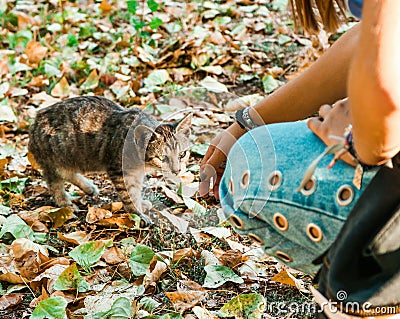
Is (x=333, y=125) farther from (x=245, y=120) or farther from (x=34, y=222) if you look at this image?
(x=34, y=222)

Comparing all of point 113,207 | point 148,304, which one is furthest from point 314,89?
point 113,207

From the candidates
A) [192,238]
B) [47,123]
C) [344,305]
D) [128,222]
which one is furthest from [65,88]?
[344,305]

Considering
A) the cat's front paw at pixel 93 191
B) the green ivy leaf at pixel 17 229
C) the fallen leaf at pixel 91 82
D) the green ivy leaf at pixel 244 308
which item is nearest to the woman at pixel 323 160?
the green ivy leaf at pixel 244 308

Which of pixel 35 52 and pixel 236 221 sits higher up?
pixel 236 221

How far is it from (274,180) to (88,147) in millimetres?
1545

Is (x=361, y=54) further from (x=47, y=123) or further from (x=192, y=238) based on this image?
(x=47, y=123)

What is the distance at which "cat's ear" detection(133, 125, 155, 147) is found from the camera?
235cm

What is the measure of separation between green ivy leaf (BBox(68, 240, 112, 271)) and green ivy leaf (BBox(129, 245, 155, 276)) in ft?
0.35

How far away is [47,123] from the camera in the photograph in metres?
2.63

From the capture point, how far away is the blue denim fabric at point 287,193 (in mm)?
1132

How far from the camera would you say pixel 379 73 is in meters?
0.95

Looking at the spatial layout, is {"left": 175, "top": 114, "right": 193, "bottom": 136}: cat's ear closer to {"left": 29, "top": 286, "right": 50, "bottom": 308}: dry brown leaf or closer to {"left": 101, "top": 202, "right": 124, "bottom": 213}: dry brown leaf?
{"left": 101, "top": 202, "right": 124, "bottom": 213}: dry brown leaf

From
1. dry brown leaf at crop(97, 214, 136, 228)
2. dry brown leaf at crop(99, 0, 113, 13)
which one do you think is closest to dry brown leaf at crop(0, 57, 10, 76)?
dry brown leaf at crop(99, 0, 113, 13)

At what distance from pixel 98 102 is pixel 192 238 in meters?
0.79
